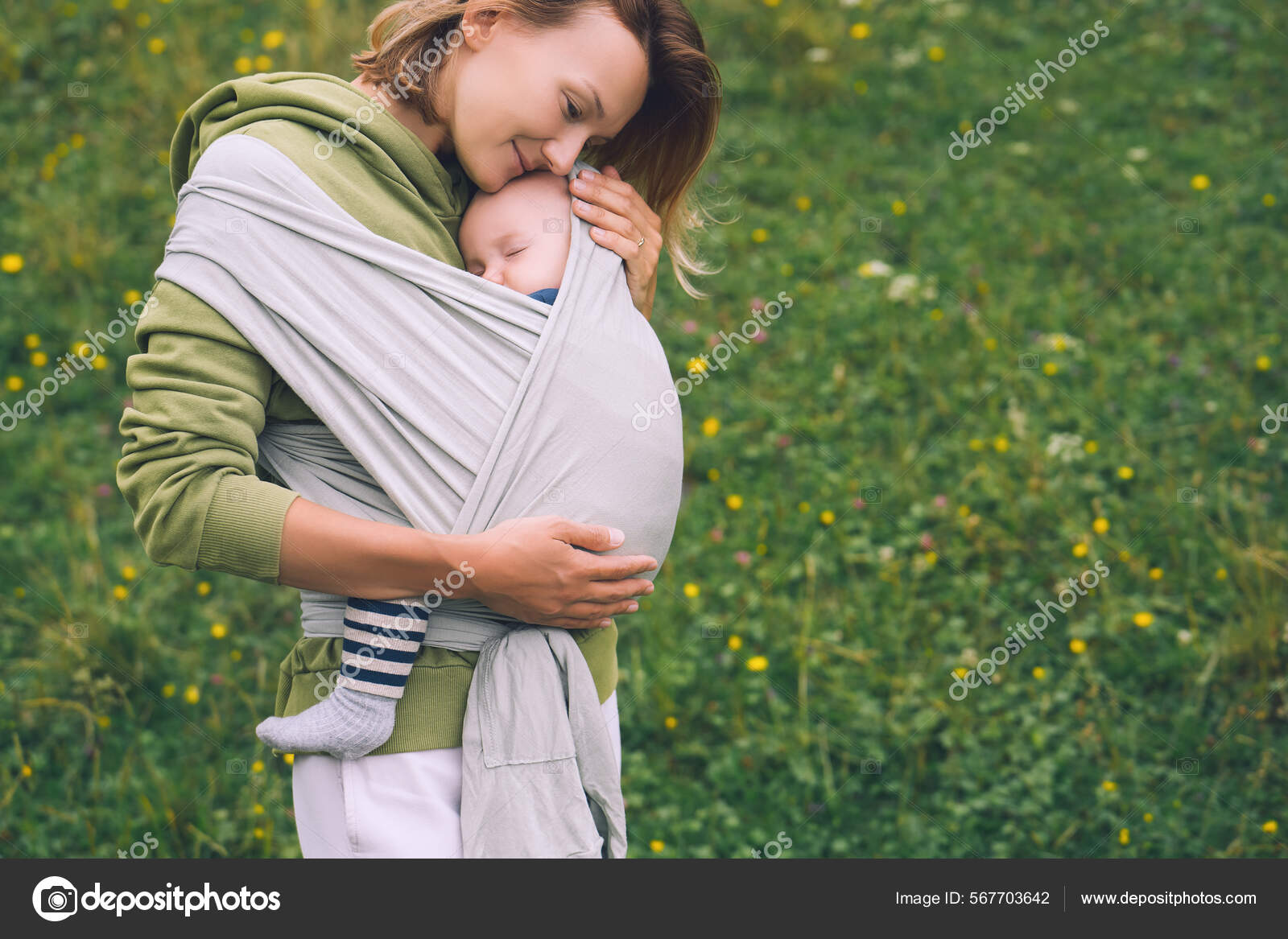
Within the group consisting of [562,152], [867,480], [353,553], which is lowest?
[867,480]

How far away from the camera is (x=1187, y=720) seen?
2824 millimetres

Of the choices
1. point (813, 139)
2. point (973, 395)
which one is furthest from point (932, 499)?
point (813, 139)

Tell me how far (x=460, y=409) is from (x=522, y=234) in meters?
0.32

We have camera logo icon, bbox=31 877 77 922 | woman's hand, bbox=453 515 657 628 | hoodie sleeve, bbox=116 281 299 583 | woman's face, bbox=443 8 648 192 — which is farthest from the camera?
camera logo icon, bbox=31 877 77 922

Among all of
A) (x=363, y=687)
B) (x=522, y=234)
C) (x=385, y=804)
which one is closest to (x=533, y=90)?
(x=522, y=234)

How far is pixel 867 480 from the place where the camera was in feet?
11.6

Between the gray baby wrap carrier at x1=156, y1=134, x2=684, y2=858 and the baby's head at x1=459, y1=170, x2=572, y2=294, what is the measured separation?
0.07m

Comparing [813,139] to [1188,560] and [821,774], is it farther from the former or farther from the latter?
[821,774]

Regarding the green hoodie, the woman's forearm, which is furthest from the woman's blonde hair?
the woman's forearm

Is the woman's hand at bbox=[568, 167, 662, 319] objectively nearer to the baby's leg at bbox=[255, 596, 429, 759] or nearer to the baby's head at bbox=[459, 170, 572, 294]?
the baby's head at bbox=[459, 170, 572, 294]

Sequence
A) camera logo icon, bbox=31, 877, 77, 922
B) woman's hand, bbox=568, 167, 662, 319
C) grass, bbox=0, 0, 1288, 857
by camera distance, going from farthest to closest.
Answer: grass, bbox=0, 0, 1288, 857 < camera logo icon, bbox=31, 877, 77, 922 < woman's hand, bbox=568, 167, 662, 319

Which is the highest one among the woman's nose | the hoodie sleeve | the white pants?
the woman's nose

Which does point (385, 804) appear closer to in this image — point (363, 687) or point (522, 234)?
point (363, 687)

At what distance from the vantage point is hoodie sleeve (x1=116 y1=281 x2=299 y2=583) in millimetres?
1242
